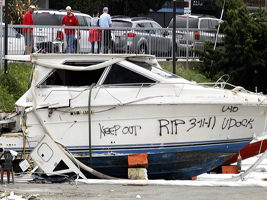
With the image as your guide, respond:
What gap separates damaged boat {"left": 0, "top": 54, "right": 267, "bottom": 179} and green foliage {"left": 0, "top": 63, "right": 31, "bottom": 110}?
4937mm

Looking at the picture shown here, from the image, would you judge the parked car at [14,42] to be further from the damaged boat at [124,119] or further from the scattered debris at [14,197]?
the scattered debris at [14,197]

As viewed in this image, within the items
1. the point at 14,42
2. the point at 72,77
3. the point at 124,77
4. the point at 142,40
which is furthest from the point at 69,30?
the point at 124,77

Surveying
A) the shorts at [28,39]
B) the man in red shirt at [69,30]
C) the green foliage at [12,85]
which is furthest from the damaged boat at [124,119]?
the shorts at [28,39]

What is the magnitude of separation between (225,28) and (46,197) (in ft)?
37.3

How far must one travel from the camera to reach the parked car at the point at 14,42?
15.4 metres

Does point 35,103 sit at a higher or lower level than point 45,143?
higher

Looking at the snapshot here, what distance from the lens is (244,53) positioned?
15.6 metres

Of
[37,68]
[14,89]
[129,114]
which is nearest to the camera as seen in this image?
[129,114]

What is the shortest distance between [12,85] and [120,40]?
4405mm

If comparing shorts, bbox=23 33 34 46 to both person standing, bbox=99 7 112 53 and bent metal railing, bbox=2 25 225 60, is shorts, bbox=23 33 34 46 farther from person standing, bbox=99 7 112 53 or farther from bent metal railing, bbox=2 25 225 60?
person standing, bbox=99 7 112 53

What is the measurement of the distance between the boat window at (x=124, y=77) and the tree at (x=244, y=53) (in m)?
8.33

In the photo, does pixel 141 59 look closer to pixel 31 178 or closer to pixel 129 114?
pixel 129 114

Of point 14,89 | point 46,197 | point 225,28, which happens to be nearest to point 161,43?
point 225,28

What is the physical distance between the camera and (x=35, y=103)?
317 inches
